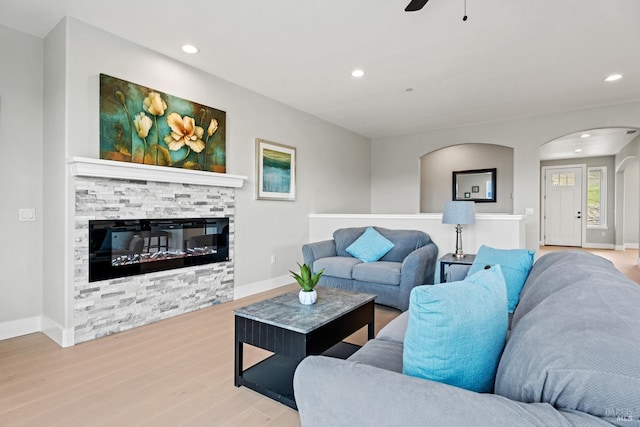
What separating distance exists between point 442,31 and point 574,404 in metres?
3.06

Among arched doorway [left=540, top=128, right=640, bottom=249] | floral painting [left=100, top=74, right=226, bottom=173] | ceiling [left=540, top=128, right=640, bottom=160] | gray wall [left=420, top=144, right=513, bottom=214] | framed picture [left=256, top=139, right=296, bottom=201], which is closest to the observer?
floral painting [left=100, top=74, right=226, bottom=173]

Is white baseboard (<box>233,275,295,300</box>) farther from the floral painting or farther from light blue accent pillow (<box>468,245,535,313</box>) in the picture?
light blue accent pillow (<box>468,245,535,313</box>)

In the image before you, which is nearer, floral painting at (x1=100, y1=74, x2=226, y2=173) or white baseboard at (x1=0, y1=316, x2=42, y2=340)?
white baseboard at (x1=0, y1=316, x2=42, y2=340)

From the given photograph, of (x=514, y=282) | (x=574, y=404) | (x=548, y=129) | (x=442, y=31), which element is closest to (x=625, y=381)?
(x=574, y=404)

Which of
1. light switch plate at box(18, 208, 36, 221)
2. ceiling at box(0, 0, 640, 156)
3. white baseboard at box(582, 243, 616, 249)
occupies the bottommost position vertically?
white baseboard at box(582, 243, 616, 249)

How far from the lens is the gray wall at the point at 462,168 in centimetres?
698

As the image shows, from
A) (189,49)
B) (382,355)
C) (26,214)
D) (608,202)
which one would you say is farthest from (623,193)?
(26,214)

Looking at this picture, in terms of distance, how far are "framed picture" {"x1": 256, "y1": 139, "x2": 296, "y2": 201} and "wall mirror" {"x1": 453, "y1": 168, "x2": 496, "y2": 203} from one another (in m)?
4.11

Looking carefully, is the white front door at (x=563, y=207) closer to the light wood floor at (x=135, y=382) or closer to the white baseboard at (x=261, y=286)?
the white baseboard at (x=261, y=286)

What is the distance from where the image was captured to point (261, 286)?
4559 mm

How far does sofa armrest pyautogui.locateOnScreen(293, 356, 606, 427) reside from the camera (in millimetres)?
738

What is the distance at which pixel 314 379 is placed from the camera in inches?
38.9

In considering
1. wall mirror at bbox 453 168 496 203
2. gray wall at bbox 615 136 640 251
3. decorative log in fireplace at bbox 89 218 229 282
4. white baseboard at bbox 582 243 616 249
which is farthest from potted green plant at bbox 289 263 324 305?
white baseboard at bbox 582 243 616 249

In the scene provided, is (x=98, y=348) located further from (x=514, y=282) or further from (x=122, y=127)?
(x=514, y=282)
